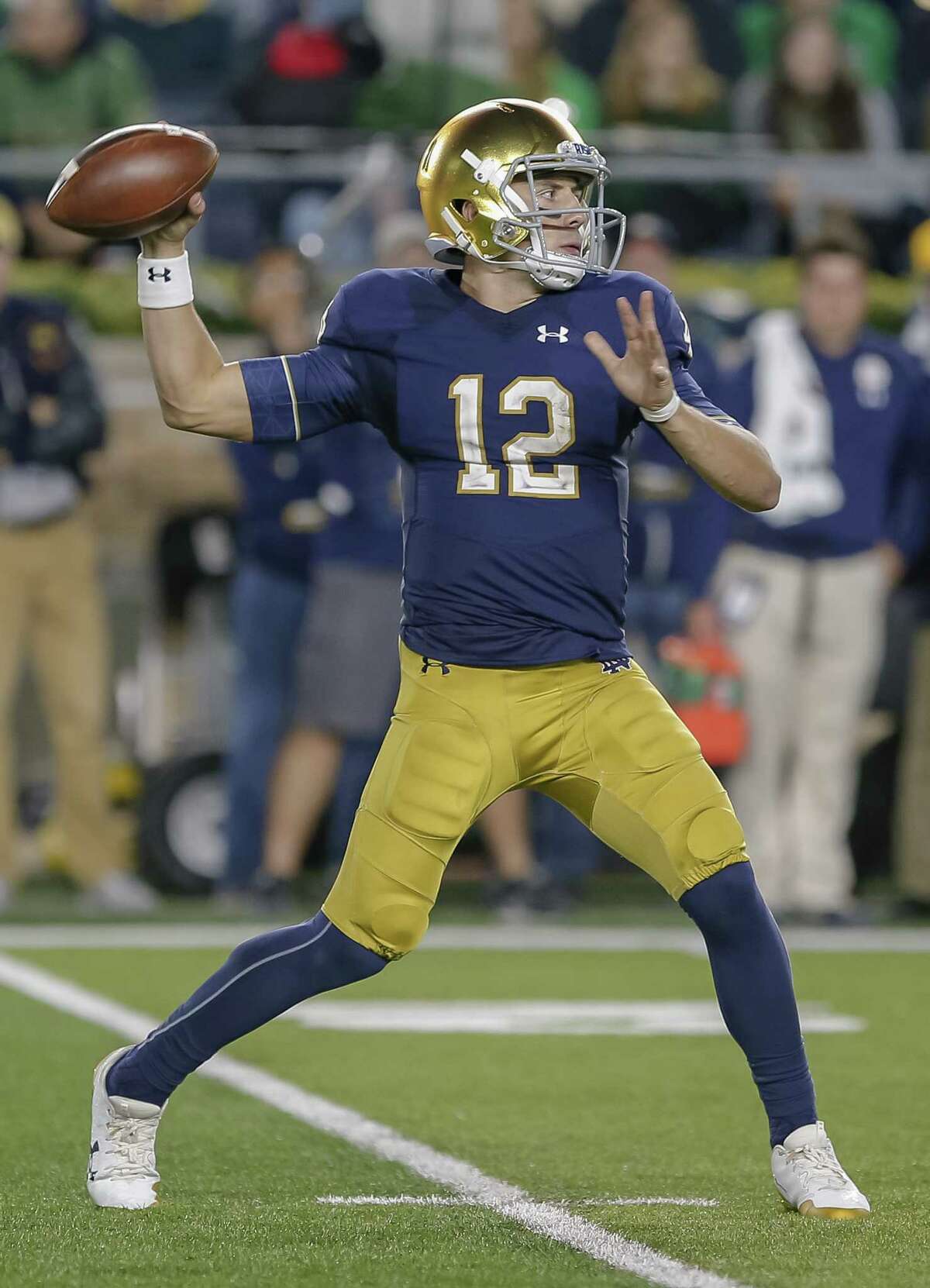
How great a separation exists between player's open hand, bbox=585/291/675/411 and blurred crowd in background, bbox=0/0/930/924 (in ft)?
Result: 13.2

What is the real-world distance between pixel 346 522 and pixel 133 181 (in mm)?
4080

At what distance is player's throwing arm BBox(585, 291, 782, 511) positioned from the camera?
338 cm

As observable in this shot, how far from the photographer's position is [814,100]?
407 inches

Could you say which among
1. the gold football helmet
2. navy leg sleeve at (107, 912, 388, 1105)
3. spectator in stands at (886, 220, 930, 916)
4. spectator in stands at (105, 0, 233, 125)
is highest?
spectator in stands at (105, 0, 233, 125)

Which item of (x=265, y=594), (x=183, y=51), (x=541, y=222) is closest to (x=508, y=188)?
(x=541, y=222)

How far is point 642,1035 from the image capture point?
17.8 ft

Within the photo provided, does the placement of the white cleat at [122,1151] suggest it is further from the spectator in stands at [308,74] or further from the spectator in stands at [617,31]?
the spectator in stands at [617,31]

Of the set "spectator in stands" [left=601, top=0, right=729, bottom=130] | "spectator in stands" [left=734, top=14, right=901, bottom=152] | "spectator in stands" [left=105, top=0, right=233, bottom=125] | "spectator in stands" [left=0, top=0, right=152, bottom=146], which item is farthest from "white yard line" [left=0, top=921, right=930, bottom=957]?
"spectator in stands" [left=105, top=0, right=233, bottom=125]

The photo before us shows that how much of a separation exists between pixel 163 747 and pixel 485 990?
266cm

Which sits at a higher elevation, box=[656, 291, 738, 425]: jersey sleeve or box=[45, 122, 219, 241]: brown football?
box=[45, 122, 219, 241]: brown football

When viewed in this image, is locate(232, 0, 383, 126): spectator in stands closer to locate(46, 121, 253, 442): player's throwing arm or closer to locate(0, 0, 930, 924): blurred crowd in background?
locate(0, 0, 930, 924): blurred crowd in background

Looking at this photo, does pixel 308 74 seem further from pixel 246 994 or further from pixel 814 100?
pixel 246 994

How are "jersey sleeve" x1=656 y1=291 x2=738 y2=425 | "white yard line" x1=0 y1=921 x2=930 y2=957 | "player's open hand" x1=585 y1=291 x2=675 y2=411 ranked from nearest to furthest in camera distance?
"player's open hand" x1=585 y1=291 x2=675 y2=411, "jersey sleeve" x1=656 y1=291 x2=738 y2=425, "white yard line" x1=0 y1=921 x2=930 y2=957

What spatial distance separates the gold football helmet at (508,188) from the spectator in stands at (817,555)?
3784 mm
